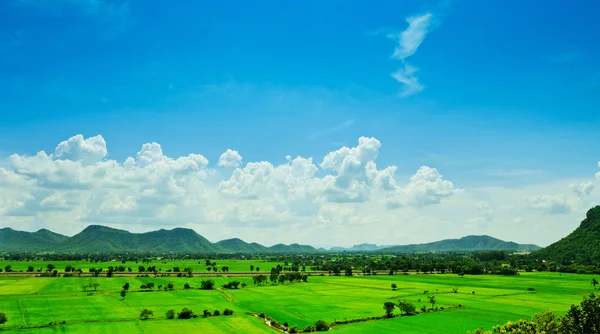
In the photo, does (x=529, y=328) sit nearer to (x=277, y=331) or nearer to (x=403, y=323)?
(x=403, y=323)

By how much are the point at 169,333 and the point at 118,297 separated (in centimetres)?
6601

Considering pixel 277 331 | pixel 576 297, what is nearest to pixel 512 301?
pixel 576 297

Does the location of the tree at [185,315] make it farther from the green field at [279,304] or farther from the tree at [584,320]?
the tree at [584,320]

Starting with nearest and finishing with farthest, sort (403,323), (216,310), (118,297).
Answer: (403,323)
(216,310)
(118,297)

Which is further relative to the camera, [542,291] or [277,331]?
[542,291]

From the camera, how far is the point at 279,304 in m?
138

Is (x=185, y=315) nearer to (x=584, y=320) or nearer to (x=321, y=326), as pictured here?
(x=321, y=326)

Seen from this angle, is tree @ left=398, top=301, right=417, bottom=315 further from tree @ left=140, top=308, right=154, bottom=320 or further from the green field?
tree @ left=140, top=308, right=154, bottom=320

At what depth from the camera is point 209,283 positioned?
18250cm

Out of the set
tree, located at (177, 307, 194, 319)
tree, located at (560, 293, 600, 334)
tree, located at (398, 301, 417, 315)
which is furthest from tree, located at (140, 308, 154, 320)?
tree, located at (560, 293, 600, 334)

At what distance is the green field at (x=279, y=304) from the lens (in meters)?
104

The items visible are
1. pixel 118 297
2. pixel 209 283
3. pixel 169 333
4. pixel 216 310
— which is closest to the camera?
pixel 169 333

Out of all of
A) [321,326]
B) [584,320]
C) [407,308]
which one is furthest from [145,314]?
[584,320]

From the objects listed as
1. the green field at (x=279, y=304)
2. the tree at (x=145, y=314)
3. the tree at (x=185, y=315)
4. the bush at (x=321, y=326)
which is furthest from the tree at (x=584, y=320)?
the tree at (x=145, y=314)
